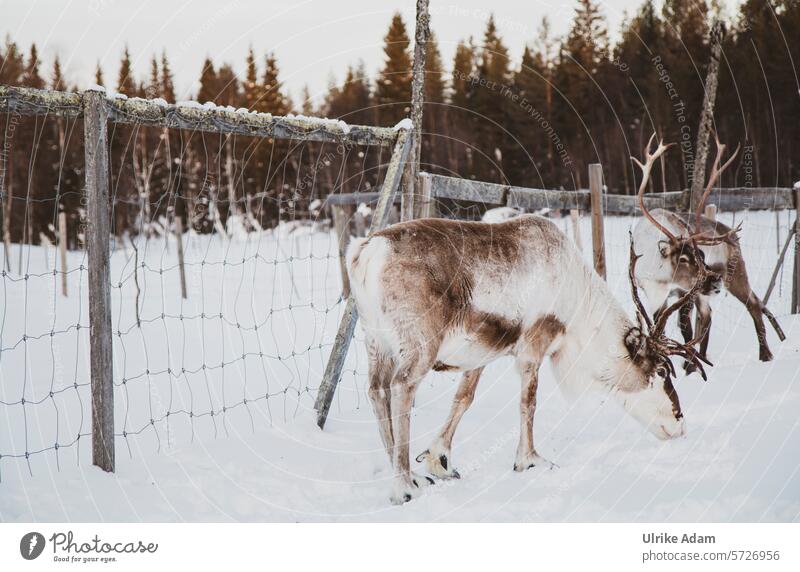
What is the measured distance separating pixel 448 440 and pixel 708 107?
19.2 feet

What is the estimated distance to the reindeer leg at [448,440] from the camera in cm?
380

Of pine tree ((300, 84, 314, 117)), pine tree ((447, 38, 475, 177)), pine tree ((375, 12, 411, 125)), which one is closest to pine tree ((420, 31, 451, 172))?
pine tree ((447, 38, 475, 177))

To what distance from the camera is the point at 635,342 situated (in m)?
3.94

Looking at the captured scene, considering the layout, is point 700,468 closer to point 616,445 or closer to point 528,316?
point 616,445

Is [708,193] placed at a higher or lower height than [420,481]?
higher

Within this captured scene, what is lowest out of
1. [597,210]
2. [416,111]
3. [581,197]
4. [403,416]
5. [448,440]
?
[448,440]

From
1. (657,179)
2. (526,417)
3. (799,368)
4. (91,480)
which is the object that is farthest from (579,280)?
(657,179)

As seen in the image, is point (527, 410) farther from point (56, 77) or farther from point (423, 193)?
point (56, 77)

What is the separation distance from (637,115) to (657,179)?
8.26 feet

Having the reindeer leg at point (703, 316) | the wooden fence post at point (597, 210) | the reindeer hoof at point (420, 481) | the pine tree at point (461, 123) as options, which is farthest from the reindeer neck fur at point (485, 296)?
the pine tree at point (461, 123)

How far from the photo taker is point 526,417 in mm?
3801

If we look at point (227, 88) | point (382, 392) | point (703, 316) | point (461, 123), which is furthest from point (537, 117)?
point (227, 88)

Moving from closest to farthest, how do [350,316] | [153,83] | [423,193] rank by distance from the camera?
1. [350,316]
2. [423,193]
3. [153,83]

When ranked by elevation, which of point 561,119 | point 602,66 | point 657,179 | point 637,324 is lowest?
point 637,324
